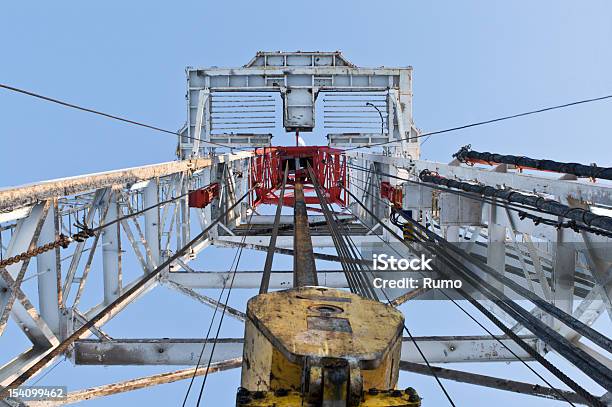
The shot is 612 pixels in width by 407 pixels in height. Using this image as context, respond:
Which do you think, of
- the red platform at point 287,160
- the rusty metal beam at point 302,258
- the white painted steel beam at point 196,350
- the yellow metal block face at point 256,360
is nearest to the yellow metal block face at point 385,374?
the yellow metal block face at point 256,360

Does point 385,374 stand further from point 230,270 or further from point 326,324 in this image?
point 230,270

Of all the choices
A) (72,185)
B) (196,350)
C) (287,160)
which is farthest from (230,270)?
(287,160)

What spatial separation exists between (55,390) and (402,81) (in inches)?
554

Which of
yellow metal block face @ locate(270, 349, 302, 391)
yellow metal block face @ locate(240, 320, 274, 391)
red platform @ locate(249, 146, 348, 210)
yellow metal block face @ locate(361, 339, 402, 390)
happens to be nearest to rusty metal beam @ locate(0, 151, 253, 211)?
yellow metal block face @ locate(240, 320, 274, 391)

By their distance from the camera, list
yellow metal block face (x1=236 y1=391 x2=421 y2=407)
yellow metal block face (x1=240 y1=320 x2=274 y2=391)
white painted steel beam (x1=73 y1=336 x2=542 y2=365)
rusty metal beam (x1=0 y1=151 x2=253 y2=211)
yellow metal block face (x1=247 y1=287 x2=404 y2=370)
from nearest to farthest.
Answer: yellow metal block face (x1=236 y1=391 x2=421 y2=407), yellow metal block face (x1=247 y1=287 x2=404 y2=370), yellow metal block face (x1=240 y1=320 x2=274 y2=391), rusty metal beam (x1=0 y1=151 x2=253 y2=211), white painted steel beam (x1=73 y1=336 x2=542 y2=365)

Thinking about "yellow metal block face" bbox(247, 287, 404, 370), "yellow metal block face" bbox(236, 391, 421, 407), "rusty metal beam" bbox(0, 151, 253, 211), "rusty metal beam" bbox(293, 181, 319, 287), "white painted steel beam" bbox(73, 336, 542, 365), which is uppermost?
"rusty metal beam" bbox(0, 151, 253, 211)

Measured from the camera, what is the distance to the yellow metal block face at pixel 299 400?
1.95m

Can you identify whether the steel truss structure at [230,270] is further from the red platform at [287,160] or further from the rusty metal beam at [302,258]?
the red platform at [287,160]

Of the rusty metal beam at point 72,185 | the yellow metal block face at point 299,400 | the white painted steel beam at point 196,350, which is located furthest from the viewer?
the white painted steel beam at point 196,350

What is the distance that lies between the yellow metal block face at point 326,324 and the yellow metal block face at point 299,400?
0.40ft

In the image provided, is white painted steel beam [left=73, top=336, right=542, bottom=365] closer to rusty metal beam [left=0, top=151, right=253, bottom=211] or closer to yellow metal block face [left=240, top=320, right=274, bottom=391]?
rusty metal beam [left=0, top=151, right=253, bottom=211]

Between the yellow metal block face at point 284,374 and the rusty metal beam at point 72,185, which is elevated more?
the rusty metal beam at point 72,185

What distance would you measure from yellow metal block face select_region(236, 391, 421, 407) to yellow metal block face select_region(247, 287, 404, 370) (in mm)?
123

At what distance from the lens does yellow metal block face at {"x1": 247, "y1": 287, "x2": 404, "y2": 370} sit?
2.10 meters
